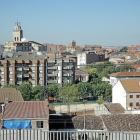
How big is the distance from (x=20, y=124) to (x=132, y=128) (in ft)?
5.21

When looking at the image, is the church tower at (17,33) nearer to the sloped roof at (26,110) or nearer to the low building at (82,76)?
the low building at (82,76)

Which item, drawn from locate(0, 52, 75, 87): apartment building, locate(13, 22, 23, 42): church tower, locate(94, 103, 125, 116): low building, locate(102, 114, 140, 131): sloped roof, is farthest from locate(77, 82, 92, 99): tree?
locate(13, 22, 23, 42): church tower

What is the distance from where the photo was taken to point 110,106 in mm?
6270

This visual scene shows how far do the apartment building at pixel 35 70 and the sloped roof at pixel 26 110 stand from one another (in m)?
5.18

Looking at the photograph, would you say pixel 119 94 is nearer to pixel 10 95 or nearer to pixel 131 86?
pixel 131 86

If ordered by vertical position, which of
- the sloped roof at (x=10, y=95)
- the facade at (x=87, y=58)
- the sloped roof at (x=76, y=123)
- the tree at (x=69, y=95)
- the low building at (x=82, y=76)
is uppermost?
the facade at (x=87, y=58)

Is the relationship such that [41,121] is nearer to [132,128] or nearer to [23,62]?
[132,128]

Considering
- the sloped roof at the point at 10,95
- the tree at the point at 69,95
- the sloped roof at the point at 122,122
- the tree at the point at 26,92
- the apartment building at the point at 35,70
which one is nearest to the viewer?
the sloped roof at the point at 122,122

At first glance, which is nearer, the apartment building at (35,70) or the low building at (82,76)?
the apartment building at (35,70)

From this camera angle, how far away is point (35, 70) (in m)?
9.70

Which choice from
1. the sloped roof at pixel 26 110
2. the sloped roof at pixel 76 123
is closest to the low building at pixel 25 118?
the sloped roof at pixel 26 110

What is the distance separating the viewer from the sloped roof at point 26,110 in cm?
387

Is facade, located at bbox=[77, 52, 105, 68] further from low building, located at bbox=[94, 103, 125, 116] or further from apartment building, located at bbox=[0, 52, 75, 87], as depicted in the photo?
low building, located at bbox=[94, 103, 125, 116]

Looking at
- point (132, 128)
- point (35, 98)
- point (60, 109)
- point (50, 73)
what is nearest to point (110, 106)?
point (60, 109)
